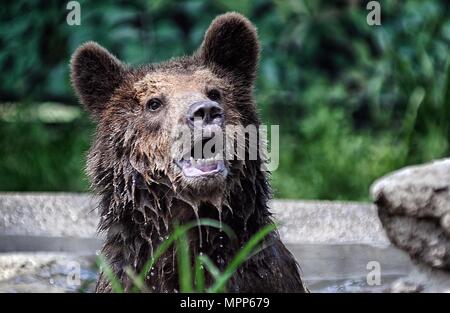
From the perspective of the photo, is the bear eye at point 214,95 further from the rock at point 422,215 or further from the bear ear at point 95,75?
the rock at point 422,215

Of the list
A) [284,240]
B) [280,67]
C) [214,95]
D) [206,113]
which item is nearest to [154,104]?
[214,95]

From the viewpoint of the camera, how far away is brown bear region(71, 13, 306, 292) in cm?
365

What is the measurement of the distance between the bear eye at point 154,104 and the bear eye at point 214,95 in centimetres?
20

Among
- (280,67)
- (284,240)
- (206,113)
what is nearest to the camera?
(206,113)

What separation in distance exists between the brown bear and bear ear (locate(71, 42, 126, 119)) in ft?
0.08

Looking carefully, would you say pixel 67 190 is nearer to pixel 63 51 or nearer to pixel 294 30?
pixel 63 51

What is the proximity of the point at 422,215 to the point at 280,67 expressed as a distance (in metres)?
3.91

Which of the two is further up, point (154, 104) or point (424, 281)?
point (154, 104)

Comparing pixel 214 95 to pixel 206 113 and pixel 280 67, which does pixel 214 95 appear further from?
pixel 280 67

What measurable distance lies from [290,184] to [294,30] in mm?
1478

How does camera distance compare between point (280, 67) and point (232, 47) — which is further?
point (280, 67)

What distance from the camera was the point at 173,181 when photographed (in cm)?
366

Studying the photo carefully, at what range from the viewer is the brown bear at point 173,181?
3.65 metres

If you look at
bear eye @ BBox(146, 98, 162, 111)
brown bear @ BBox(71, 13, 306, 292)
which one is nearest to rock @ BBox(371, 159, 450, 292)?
brown bear @ BBox(71, 13, 306, 292)
